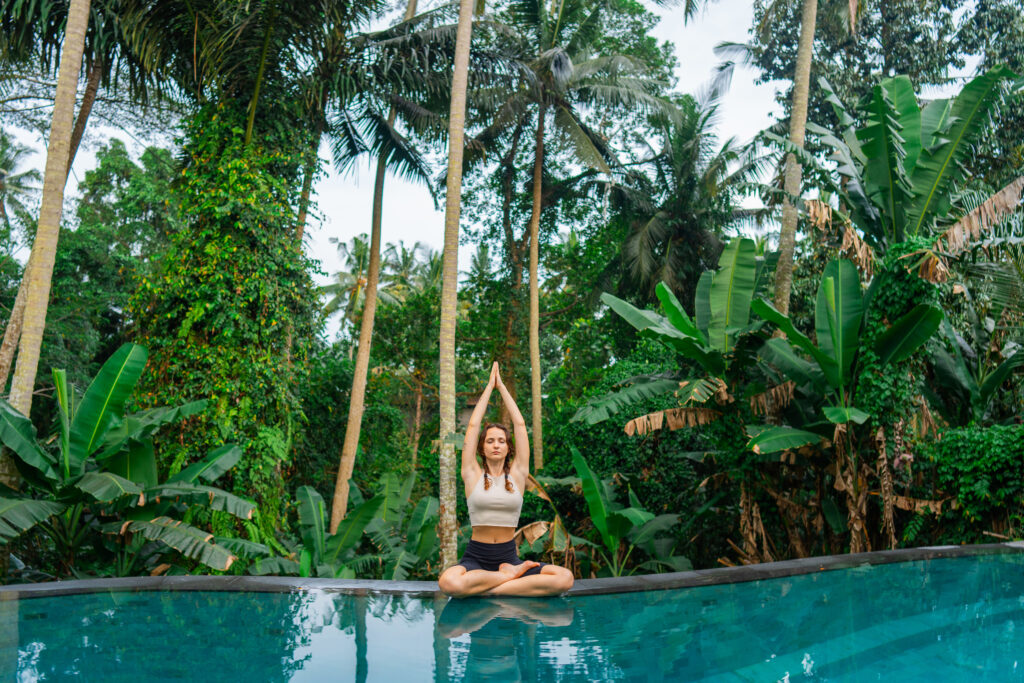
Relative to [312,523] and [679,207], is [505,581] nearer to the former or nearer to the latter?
[312,523]

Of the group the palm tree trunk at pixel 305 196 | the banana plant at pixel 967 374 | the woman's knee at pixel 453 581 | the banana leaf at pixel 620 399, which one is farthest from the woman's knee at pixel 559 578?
the palm tree trunk at pixel 305 196

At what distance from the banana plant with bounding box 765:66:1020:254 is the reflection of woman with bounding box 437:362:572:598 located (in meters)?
6.60

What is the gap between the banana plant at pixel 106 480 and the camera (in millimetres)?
6965

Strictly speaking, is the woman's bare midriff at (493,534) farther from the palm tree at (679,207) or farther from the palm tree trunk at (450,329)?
the palm tree at (679,207)

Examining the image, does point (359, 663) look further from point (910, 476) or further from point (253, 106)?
point (253, 106)

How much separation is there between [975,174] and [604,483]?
10.6m

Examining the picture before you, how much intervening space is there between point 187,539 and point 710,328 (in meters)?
6.11

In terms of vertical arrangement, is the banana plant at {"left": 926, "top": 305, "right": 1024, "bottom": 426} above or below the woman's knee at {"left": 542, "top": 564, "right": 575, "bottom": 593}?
above

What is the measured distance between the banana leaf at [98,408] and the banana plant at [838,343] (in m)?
6.36

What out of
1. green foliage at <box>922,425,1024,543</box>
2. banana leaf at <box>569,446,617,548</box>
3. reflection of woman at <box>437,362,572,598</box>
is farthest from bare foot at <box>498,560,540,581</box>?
green foliage at <box>922,425,1024,543</box>

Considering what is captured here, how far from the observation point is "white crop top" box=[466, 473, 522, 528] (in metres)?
4.68

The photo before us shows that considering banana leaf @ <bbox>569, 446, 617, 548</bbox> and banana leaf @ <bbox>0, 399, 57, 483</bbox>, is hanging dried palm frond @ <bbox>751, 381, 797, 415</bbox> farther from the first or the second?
banana leaf @ <bbox>0, 399, 57, 483</bbox>

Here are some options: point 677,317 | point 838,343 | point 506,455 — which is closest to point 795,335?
point 838,343

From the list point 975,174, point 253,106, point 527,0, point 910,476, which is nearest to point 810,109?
point 975,174
